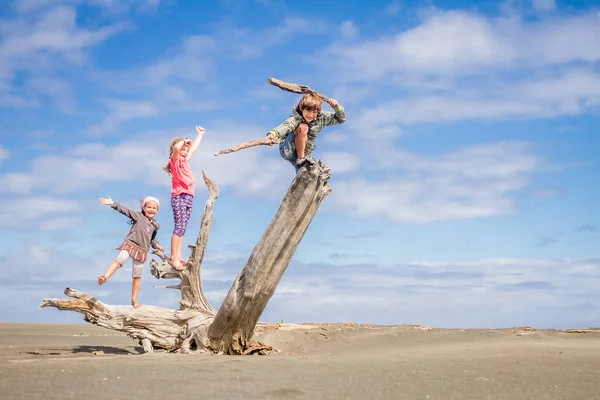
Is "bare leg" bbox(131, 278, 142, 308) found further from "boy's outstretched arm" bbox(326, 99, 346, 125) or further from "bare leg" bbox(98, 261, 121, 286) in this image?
"boy's outstretched arm" bbox(326, 99, 346, 125)

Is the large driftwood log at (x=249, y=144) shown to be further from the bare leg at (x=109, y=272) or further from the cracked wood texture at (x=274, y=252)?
the bare leg at (x=109, y=272)

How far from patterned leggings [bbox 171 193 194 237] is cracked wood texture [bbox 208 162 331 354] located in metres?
2.02

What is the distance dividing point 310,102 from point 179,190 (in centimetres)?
308

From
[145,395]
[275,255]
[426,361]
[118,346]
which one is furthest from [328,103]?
[118,346]

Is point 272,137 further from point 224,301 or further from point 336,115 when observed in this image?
point 224,301

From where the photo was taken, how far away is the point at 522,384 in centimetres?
679

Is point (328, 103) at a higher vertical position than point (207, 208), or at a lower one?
higher

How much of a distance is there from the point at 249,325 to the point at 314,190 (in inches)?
90.3

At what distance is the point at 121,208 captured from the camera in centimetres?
1073

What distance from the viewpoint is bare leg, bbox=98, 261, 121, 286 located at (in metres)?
10.3

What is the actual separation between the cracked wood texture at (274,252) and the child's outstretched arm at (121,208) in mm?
2508

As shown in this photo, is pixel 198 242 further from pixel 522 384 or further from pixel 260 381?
pixel 522 384

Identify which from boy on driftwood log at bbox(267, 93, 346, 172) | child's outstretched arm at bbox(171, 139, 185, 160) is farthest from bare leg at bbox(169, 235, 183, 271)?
boy on driftwood log at bbox(267, 93, 346, 172)

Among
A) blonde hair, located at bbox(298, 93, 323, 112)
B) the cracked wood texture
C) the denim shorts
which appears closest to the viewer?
the cracked wood texture
